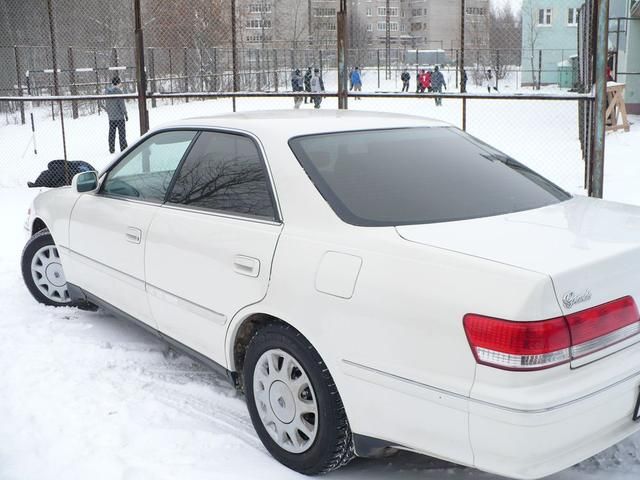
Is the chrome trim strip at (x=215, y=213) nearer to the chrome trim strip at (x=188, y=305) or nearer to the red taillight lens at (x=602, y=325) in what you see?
the chrome trim strip at (x=188, y=305)

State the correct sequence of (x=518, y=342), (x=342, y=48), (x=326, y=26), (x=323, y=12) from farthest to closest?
1. (x=326, y=26)
2. (x=323, y=12)
3. (x=342, y=48)
4. (x=518, y=342)

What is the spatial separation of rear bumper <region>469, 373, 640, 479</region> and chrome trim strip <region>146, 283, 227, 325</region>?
1459 mm

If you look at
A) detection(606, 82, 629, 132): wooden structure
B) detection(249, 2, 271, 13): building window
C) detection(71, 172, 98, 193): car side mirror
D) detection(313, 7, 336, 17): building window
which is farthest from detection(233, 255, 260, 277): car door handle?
detection(313, 7, 336, 17): building window

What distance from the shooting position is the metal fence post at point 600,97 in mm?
7180

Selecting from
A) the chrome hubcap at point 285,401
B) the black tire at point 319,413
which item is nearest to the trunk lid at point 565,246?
the black tire at point 319,413

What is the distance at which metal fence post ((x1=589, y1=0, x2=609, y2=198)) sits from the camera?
7.18 metres

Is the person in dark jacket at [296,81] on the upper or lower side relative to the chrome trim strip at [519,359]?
upper

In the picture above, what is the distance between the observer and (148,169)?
494 cm

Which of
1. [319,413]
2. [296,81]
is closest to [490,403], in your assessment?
[319,413]

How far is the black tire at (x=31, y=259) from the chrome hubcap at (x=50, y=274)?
0.06ft

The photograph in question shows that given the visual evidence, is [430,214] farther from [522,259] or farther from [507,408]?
[507,408]

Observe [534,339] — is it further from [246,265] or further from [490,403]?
[246,265]

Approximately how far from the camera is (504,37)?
23719mm

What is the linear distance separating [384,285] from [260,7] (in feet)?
51.9
